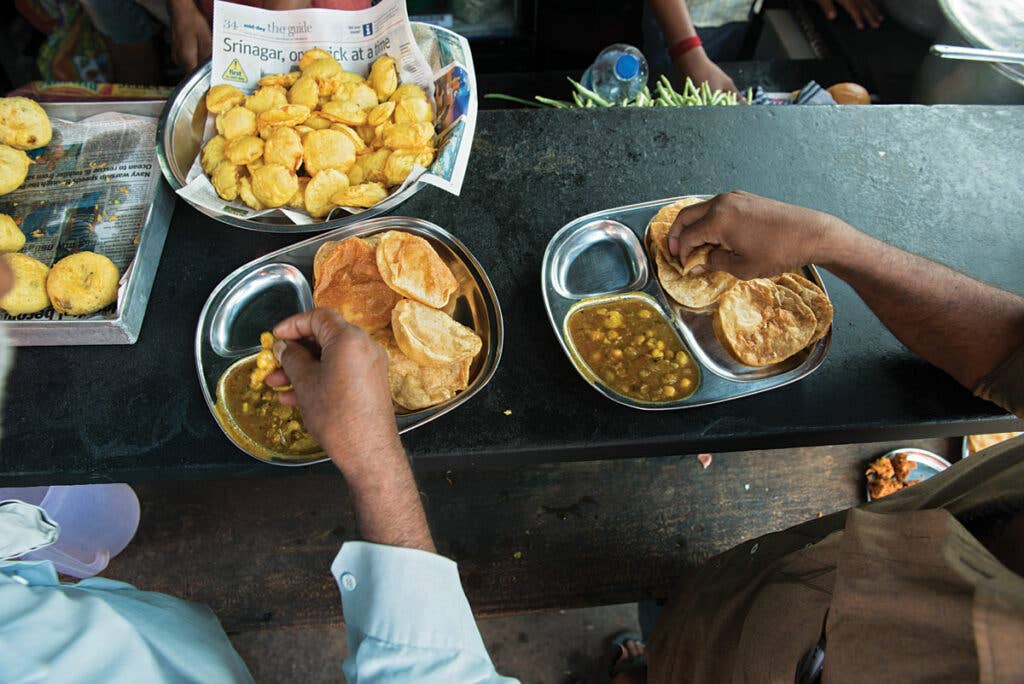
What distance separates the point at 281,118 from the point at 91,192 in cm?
64

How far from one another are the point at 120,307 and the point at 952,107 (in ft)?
9.85

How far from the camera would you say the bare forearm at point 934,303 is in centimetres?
153

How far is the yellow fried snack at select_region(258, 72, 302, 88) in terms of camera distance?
1979 millimetres

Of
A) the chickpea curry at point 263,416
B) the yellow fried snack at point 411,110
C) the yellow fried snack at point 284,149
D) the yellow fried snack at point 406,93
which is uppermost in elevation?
the yellow fried snack at point 406,93

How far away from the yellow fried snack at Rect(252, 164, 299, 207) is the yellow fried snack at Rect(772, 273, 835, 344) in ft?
4.93

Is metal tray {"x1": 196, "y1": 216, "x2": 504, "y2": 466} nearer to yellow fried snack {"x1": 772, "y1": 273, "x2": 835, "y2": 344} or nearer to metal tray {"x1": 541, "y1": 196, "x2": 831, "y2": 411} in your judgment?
metal tray {"x1": 541, "y1": 196, "x2": 831, "y2": 411}

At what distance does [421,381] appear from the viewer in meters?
1.59

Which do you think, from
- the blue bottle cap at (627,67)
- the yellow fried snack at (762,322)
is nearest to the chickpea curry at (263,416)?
the yellow fried snack at (762,322)

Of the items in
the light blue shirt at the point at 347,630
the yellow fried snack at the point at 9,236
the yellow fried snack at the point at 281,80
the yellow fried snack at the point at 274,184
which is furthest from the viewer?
the yellow fried snack at the point at 281,80

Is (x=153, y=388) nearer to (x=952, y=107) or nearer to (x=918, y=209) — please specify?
(x=918, y=209)

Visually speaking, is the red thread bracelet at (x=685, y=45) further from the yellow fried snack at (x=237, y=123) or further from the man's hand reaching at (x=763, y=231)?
the yellow fried snack at (x=237, y=123)

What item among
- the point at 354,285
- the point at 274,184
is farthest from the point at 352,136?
the point at 354,285

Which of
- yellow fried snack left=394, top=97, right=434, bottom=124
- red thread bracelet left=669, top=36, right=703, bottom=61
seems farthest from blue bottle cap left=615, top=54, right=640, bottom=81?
yellow fried snack left=394, top=97, right=434, bottom=124

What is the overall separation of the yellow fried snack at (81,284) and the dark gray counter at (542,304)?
5.6 inches
